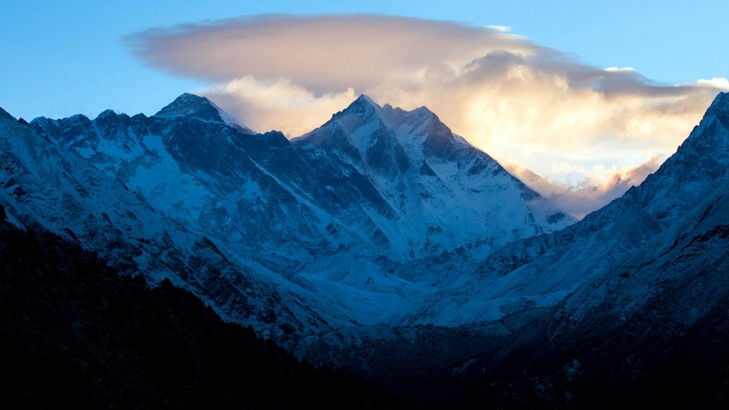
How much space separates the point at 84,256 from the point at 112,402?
2700cm

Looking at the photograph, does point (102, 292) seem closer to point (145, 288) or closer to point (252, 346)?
point (145, 288)

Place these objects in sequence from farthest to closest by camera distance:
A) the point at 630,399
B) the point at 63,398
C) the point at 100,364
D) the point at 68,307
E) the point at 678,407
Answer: the point at 630,399 < the point at 678,407 < the point at 68,307 < the point at 100,364 < the point at 63,398

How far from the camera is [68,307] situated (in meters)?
87.6

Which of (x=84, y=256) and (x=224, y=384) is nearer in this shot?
(x=224, y=384)

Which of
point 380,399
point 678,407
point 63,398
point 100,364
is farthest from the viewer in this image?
point 678,407

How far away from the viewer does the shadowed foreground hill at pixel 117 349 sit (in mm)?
77375

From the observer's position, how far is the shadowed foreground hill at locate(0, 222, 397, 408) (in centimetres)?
7738

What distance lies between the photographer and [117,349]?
3378 inches

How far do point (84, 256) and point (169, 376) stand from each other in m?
20.6

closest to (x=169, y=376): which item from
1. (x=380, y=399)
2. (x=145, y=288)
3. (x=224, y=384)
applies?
(x=224, y=384)

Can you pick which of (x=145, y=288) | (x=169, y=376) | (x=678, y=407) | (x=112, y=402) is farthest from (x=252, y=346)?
(x=678, y=407)

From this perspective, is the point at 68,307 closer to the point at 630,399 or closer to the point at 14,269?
the point at 14,269

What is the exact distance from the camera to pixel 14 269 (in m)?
88.4

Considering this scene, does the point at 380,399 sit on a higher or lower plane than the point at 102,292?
lower
